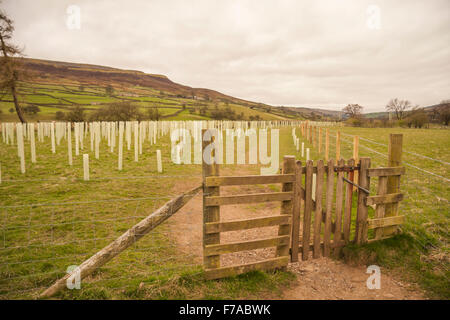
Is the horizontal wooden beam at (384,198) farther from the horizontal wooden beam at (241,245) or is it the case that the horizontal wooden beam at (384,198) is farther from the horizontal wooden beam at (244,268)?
the horizontal wooden beam at (244,268)

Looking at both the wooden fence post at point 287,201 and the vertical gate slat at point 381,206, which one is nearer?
the wooden fence post at point 287,201

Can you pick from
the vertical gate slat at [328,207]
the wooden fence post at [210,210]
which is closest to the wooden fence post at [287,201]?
the vertical gate slat at [328,207]

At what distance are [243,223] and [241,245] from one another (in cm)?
40

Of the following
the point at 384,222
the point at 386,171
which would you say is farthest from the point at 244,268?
the point at 386,171

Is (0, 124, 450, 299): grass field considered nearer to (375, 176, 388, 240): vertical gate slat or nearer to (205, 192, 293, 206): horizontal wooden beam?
(375, 176, 388, 240): vertical gate slat

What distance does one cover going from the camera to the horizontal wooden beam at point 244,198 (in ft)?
12.1

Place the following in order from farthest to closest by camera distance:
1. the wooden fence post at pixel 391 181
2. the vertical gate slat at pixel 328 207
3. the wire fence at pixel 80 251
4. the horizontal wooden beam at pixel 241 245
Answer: the wooden fence post at pixel 391 181 < the vertical gate slat at pixel 328 207 < the wire fence at pixel 80 251 < the horizontal wooden beam at pixel 241 245

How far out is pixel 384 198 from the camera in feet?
15.6

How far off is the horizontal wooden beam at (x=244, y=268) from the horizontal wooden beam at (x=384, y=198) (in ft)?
6.63

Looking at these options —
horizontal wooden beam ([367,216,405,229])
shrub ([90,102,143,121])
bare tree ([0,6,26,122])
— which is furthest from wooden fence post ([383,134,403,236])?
shrub ([90,102,143,121])

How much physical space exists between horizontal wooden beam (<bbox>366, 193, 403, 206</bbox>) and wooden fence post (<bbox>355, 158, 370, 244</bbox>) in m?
0.13

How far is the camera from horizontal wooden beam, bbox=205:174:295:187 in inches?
145
